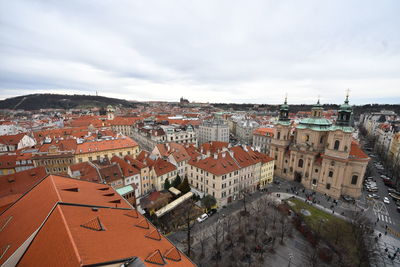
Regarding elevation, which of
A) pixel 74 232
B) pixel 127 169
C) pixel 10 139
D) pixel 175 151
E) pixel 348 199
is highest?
pixel 74 232

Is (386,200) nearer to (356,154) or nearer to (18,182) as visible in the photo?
(356,154)

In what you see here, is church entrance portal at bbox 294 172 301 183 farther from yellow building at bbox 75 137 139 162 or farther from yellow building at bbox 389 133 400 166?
yellow building at bbox 75 137 139 162

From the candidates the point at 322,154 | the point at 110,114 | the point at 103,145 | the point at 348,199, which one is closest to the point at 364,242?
the point at 348,199

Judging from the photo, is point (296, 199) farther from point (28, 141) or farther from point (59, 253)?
point (28, 141)

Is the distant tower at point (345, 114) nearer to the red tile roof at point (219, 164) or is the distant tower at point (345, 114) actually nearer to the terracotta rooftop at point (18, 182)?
the red tile roof at point (219, 164)

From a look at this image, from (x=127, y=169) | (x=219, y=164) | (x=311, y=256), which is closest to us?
(x=311, y=256)

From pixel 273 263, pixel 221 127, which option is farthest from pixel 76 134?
pixel 273 263
